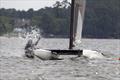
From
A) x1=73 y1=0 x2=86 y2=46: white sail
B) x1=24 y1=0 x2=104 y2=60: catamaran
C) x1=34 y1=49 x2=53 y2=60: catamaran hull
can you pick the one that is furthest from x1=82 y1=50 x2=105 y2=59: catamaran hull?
x1=34 y1=49 x2=53 y2=60: catamaran hull

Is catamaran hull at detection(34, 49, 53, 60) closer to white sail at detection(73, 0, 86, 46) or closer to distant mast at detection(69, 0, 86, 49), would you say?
distant mast at detection(69, 0, 86, 49)

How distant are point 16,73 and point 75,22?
1415cm

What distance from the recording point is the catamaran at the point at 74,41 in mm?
38344

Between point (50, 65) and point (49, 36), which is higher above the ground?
point (50, 65)

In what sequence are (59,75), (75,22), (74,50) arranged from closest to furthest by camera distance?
(59,75)
(74,50)
(75,22)

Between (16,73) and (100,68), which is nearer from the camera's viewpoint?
(16,73)

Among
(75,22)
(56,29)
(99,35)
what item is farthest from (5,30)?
(75,22)

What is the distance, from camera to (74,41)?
40.4 m

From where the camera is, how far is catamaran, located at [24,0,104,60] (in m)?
38.3

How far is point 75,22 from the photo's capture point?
41.4m

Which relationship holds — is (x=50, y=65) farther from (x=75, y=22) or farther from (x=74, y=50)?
(x=75, y=22)

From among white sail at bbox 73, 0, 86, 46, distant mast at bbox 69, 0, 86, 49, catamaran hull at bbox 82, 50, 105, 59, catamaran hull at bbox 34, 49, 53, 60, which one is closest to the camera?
catamaran hull at bbox 34, 49, 53, 60

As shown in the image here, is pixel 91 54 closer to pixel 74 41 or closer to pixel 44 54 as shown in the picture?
pixel 74 41

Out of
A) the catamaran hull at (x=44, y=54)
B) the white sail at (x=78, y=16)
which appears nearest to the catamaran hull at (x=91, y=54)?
the white sail at (x=78, y=16)
